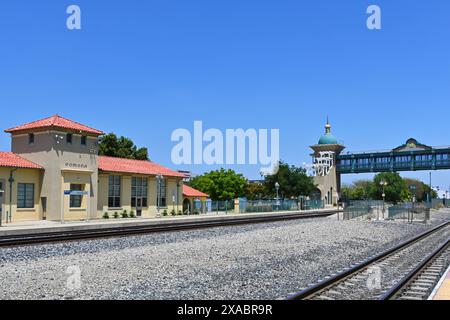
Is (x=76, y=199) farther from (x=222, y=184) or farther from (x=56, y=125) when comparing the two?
(x=222, y=184)

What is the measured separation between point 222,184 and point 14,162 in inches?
1775

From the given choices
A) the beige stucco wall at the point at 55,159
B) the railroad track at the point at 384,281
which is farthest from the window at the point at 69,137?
the railroad track at the point at 384,281

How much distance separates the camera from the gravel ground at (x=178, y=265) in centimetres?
1061

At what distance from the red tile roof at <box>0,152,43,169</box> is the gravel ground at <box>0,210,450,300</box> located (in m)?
15.1

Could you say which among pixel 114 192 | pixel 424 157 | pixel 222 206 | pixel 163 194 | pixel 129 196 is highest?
pixel 424 157

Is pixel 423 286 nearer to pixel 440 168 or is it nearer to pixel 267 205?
pixel 267 205

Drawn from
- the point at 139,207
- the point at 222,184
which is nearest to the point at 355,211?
the point at 139,207

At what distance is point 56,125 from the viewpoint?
35.9 metres

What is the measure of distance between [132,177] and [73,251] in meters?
27.5

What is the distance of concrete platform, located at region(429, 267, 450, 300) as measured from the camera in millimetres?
9641

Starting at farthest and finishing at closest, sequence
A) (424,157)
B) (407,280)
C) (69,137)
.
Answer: (424,157) < (69,137) < (407,280)

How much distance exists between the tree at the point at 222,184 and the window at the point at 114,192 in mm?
33523

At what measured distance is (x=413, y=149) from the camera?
99625 mm
